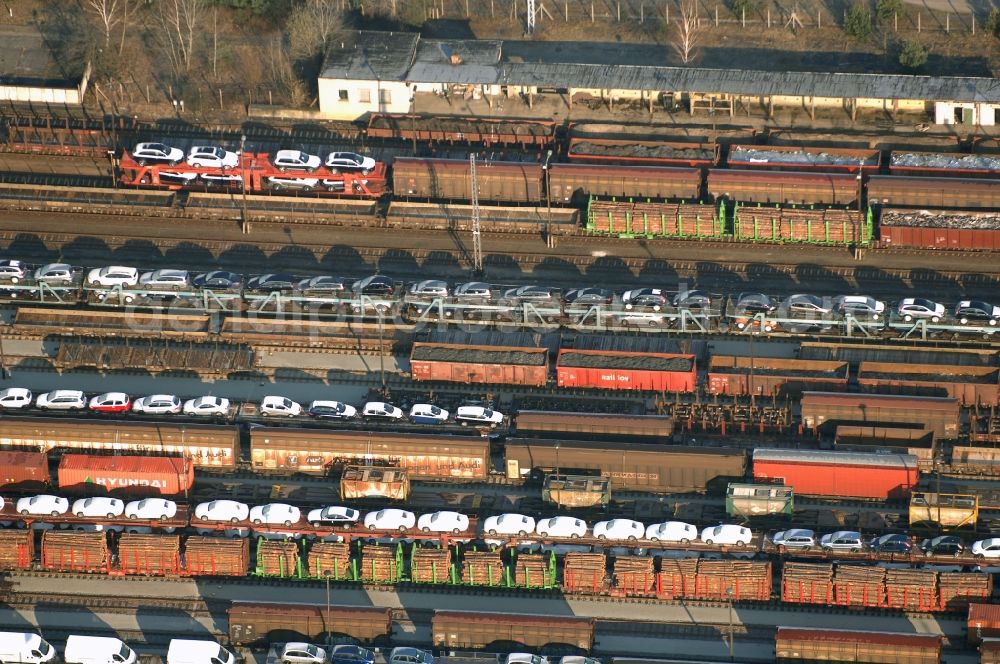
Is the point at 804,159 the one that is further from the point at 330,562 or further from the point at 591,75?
the point at 330,562

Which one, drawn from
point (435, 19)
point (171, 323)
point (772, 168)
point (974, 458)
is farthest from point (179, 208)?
point (974, 458)

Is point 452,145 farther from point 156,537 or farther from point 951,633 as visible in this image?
point 951,633

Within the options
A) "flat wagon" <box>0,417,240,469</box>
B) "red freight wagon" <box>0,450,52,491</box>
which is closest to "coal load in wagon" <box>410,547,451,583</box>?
"flat wagon" <box>0,417,240,469</box>

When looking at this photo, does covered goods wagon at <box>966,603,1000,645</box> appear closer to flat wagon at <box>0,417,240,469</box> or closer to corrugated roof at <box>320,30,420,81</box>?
flat wagon at <box>0,417,240,469</box>

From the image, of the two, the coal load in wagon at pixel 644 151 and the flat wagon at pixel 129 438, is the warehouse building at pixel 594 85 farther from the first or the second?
the flat wagon at pixel 129 438

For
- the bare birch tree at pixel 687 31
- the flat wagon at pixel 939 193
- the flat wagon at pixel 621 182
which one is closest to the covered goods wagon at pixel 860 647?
the flat wagon at pixel 939 193

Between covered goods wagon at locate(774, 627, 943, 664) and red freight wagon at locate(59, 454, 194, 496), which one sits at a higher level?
red freight wagon at locate(59, 454, 194, 496)
